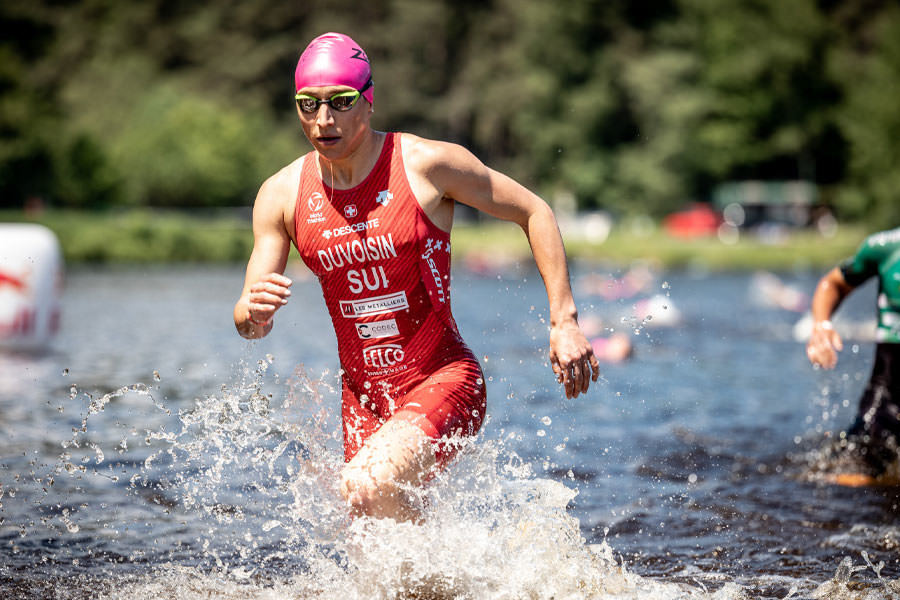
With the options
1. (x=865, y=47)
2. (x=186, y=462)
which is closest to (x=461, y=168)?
(x=186, y=462)

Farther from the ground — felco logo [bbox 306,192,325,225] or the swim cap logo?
the swim cap logo

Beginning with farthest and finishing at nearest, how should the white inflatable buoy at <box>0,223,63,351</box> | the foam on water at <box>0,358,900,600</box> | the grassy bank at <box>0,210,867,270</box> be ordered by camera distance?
the grassy bank at <box>0,210,867,270</box> < the white inflatable buoy at <box>0,223,63,351</box> < the foam on water at <box>0,358,900,600</box>

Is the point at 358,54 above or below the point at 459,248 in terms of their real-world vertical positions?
below

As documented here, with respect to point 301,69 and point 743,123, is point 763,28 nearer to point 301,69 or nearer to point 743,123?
point 743,123

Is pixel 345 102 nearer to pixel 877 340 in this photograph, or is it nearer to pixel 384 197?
pixel 384 197

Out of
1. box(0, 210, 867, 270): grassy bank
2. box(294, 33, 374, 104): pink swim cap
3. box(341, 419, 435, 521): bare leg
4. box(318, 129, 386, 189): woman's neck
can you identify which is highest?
box(0, 210, 867, 270): grassy bank

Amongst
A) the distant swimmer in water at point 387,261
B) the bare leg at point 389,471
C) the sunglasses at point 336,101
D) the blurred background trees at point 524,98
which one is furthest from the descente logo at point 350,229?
the blurred background trees at point 524,98

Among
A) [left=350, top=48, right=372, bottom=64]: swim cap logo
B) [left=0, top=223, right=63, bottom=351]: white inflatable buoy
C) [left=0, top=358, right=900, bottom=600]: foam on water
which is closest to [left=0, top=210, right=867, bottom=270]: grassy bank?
[left=0, top=223, right=63, bottom=351]: white inflatable buoy

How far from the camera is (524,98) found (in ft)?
206

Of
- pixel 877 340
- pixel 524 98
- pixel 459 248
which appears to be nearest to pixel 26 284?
pixel 877 340

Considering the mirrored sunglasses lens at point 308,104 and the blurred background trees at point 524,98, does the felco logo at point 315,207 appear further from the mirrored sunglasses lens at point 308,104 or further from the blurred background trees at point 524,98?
the blurred background trees at point 524,98

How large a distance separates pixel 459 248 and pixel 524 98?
2023cm

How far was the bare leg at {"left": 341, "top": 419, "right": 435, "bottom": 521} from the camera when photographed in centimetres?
415

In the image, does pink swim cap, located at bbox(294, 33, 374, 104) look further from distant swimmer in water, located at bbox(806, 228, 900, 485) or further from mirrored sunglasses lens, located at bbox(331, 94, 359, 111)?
distant swimmer in water, located at bbox(806, 228, 900, 485)
